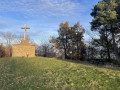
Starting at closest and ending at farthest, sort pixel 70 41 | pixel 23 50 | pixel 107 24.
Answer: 1. pixel 107 24
2. pixel 23 50
3. pixel 70 41

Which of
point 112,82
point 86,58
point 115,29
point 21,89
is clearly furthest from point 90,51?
point 21,89

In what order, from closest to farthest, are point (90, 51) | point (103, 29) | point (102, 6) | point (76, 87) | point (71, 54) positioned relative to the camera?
point (76, 87) < point (102, 6) < point (103, 29) < point (90, 51) < point (71, 54)

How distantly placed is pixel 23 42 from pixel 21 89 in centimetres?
1484

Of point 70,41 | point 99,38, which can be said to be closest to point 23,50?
point 70,41

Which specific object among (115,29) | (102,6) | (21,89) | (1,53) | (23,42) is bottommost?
(21,89)

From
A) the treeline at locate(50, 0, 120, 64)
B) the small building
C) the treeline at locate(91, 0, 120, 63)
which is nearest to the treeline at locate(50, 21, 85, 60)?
the treeline at locate(50, 0, 120, 64)

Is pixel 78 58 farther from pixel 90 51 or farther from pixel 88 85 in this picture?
pixel 88 85

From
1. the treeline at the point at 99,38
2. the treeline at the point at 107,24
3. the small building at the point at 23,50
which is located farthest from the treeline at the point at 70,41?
the small building at the point at 23,50

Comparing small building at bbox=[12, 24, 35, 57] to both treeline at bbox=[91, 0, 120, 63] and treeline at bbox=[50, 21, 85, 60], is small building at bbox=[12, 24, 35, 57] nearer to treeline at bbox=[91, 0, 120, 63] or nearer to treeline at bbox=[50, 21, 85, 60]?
treeline at bbox=[50, 21, 85, 60]

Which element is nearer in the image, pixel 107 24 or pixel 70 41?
pixel 107 24

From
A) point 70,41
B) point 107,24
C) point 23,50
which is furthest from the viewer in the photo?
point 70,41

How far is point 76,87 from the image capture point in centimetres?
473

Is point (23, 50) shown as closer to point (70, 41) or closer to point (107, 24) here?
point (70, 41)

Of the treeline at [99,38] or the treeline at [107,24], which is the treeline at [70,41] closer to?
the treeline at [99,38]
